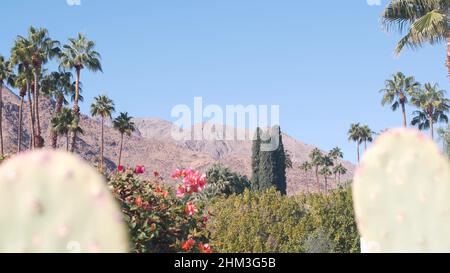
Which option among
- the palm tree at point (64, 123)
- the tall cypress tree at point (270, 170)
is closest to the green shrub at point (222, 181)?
the tall cypress tree at point (270, 170)

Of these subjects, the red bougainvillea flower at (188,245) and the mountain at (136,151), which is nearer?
the red bougainvillea flower at (188,245)

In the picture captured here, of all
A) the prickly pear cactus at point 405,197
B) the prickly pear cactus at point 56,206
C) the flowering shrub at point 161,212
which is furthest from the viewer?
the flowering shrub at point 161,212

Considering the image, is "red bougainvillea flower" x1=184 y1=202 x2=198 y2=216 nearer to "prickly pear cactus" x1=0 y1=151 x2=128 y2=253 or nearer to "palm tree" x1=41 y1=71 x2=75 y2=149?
"prickly pear cactus" x1=0 y1=151 x2=128 y2=253

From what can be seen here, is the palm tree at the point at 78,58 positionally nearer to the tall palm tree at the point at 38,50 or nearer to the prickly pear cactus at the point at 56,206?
the tall palm tree at the point at 38,50

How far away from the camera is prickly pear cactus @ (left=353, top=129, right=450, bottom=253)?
6.00 feet

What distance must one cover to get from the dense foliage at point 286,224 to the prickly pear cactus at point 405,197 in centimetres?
2236

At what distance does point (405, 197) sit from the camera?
1.85 meters

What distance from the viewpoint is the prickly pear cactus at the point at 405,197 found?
72.0 inches

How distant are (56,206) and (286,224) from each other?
24480mm

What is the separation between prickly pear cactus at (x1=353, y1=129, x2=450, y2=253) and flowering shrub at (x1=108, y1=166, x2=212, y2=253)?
5078mm

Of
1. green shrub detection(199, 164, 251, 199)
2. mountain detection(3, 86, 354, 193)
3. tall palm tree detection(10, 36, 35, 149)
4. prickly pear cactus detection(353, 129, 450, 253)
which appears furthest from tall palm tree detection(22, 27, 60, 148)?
mountain detection(3, 86, 354, 193)

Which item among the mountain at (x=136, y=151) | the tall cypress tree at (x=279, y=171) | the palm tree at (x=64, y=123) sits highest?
the mountain at (x=136, y=151)

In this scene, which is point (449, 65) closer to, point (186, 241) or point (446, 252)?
point (186, 241)

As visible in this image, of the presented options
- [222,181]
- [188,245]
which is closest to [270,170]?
[222,181]
